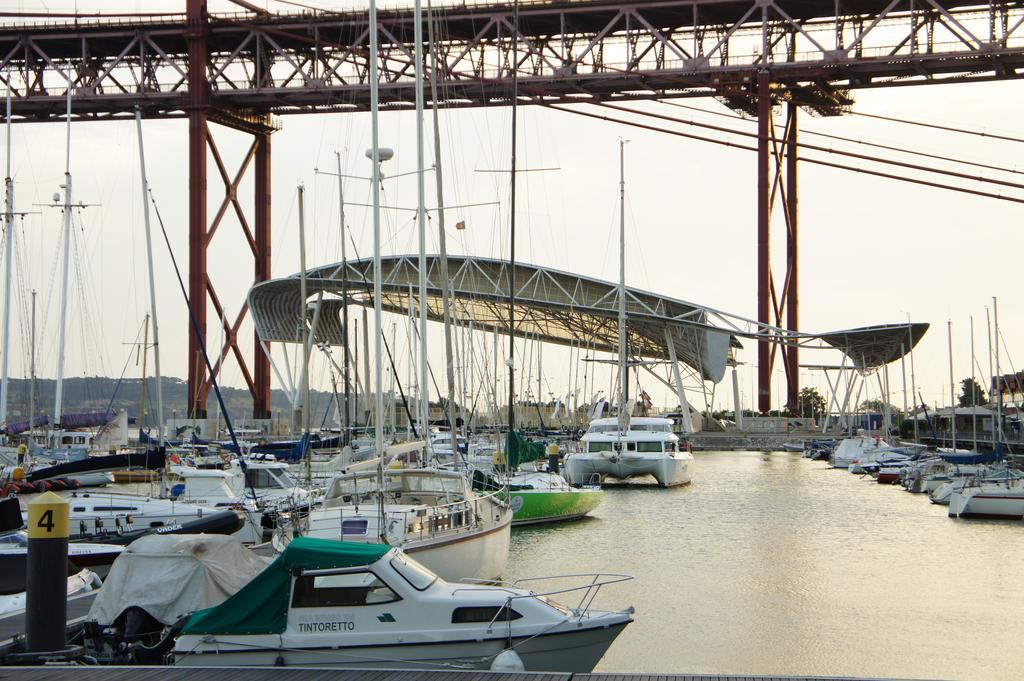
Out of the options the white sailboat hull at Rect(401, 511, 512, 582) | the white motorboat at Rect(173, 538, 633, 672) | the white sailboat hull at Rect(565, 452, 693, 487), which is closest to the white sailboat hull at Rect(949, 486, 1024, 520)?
the white sailboat hull at Rect(565, 452, 693, 487)

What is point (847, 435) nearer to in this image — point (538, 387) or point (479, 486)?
point (538, 387)

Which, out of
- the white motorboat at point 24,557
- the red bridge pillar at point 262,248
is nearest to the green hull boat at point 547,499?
the white motorboat at point 24,557

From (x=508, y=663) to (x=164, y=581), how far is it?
16.5ft

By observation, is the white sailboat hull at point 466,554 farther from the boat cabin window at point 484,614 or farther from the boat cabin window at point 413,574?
the boat cabin window at point 484,614

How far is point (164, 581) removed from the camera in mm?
18375

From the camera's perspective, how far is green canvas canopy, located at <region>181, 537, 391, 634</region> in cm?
1688

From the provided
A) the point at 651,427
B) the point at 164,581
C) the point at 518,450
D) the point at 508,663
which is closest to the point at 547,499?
the point at 518,450

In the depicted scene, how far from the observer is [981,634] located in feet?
79.2

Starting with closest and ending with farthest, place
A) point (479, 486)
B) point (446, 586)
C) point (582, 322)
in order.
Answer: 1. point (446, 586)
2. point (479, 486)
3. point (582, 322)

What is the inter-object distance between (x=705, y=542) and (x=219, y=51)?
179 feet

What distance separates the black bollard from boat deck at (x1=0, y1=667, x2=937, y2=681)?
2.17 ft

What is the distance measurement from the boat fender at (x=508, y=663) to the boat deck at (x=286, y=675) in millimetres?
346

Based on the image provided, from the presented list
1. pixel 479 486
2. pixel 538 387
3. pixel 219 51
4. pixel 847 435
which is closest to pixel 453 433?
pixel 479 486

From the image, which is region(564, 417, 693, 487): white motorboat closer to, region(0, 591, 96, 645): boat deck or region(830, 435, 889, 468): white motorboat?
region(830, 435, 889, 468): white motorboat
